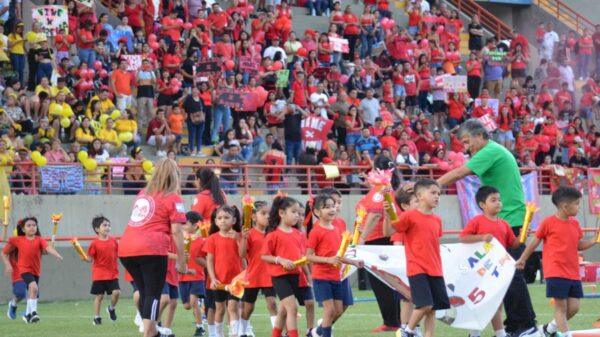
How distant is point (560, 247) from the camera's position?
12.4 meters

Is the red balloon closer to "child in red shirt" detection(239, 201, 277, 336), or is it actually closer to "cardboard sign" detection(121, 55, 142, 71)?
"cardboard sign" detection(121, 55, 142, 71)

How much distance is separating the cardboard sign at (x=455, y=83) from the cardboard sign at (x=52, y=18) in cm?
977

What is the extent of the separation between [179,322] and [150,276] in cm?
613

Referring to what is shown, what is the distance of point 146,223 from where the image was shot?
11781 millimetres

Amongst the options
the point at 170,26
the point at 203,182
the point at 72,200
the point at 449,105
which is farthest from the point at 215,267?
the point at 449,105

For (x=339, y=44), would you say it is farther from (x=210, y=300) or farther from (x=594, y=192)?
(x=210, y=300)

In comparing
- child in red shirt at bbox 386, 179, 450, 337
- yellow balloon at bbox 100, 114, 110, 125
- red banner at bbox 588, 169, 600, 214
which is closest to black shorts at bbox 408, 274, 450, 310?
child in red shirt at bbox 386, 179, 450, 337

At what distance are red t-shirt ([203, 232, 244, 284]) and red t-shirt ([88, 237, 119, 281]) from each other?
4906 mm

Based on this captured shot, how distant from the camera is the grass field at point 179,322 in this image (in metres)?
15.3

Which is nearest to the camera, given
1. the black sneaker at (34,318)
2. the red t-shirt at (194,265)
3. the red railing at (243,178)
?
the red t-shirt at (194,265)

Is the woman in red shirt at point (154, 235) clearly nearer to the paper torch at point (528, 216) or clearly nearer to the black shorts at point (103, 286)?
the paper torch at point (528, 216)

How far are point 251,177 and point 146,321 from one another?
1555 centimetres

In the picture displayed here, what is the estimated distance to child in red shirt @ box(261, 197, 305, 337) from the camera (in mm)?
12750

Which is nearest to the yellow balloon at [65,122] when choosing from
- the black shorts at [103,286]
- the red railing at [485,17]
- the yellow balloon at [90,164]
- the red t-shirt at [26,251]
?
the yellow balloon at [90,164]
